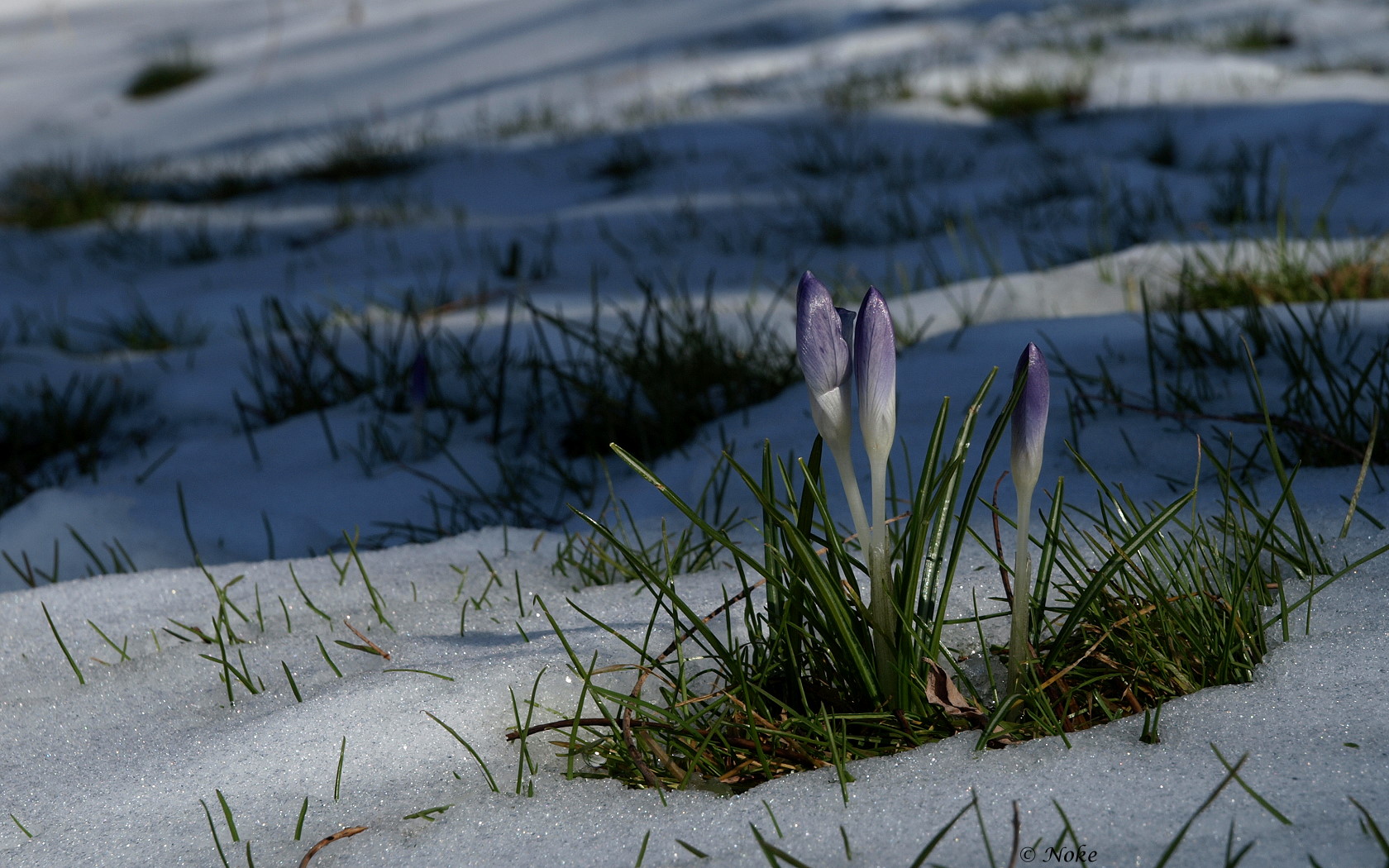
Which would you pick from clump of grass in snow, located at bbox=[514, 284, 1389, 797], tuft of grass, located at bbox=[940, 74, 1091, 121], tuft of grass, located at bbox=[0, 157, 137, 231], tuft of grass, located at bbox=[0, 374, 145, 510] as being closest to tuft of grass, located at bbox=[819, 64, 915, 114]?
tuft of grass, located at bbox=[940, 74, 1091, 121]

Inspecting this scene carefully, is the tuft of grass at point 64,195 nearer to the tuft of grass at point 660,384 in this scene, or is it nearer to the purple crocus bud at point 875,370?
the tuft of grass at point 660,384

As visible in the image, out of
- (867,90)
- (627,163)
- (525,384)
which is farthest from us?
(867,90)

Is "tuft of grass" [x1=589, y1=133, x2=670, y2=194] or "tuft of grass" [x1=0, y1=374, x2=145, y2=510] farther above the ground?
"tuft of grass" [x1=589, y1=133, x2=670, y2=194]

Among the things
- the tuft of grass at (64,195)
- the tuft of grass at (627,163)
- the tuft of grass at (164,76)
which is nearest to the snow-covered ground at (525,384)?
the tuft of grass at (627,163)

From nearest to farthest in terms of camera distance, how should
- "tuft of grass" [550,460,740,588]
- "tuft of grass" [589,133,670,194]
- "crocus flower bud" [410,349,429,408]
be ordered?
1. "tuft of grass" [550,460,740,588]
2. "crocus flower bud" [410,349,429,408]
3. "tuft of grass" [589,133,670,194]

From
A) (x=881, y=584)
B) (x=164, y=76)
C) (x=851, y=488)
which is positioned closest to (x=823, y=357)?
(x=851, y=488)

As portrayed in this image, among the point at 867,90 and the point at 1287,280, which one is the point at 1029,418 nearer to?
the point at 1287,280

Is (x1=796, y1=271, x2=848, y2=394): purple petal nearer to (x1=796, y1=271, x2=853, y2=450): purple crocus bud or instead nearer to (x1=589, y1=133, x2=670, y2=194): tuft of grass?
(x1=796, y1=271, x2=853, y2=450): purple crocus bud
